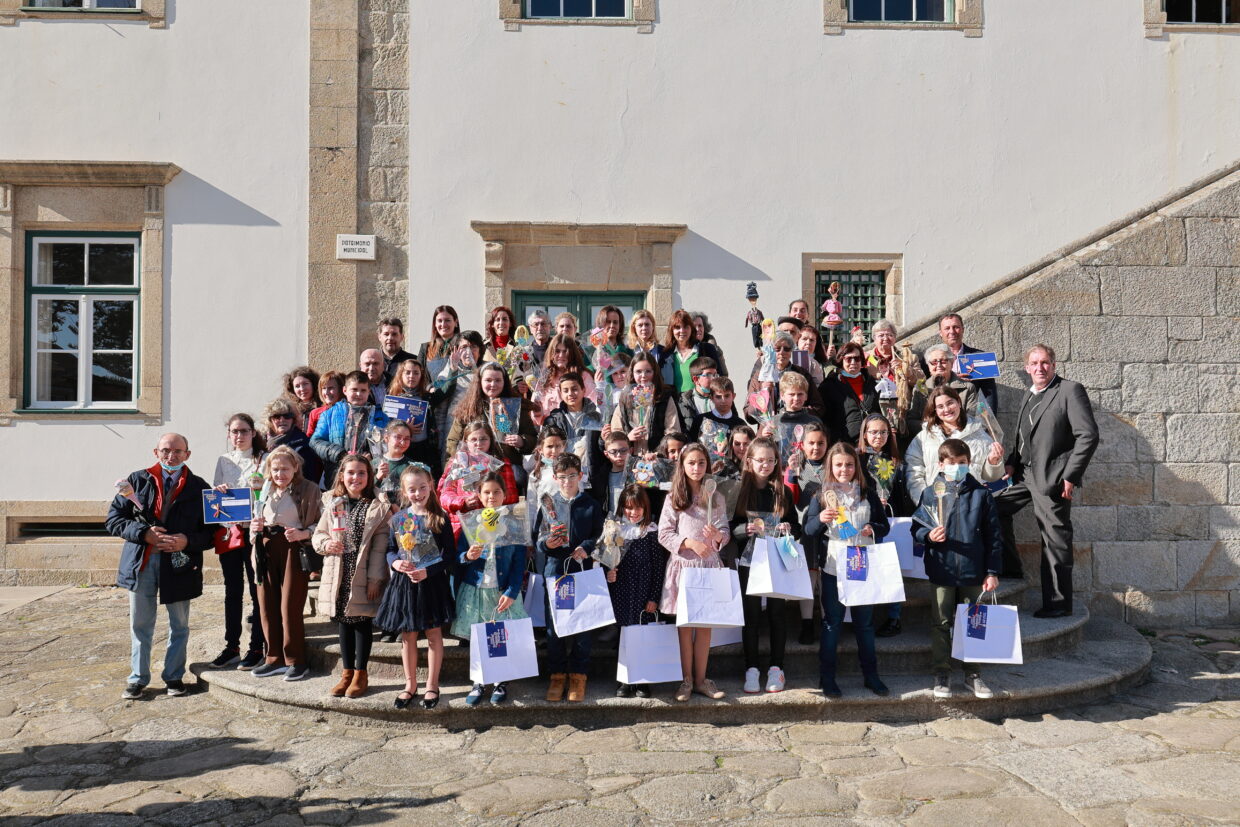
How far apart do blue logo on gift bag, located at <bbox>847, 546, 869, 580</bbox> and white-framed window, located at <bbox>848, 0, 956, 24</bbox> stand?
6.68 metres

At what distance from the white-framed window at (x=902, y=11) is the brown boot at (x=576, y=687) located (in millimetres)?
7592

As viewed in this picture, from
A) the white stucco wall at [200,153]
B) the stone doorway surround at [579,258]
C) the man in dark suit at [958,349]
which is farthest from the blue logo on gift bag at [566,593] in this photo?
the white stucco wall at [200,153]

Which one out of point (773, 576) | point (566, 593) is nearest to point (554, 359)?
point (566, 593)

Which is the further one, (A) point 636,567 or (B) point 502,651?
(A) point 636,567

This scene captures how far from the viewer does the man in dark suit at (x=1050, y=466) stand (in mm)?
6457

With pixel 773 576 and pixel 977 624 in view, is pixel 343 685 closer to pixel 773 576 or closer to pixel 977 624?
pixel 773 576

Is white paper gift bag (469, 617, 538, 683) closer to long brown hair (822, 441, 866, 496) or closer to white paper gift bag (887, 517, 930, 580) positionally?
long brown hair (822, 441, 866, 496)

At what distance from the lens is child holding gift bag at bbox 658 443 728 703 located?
535cm

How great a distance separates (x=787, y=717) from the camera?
17.3 feet

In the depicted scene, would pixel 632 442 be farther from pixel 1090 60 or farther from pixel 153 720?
pixel 1090 60

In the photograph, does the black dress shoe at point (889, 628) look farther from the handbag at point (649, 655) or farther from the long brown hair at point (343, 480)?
the long brown hair at point (343, 480)

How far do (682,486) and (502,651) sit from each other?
1322 mm

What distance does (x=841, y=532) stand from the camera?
539 centimetres

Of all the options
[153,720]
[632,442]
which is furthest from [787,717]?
[153,720]
